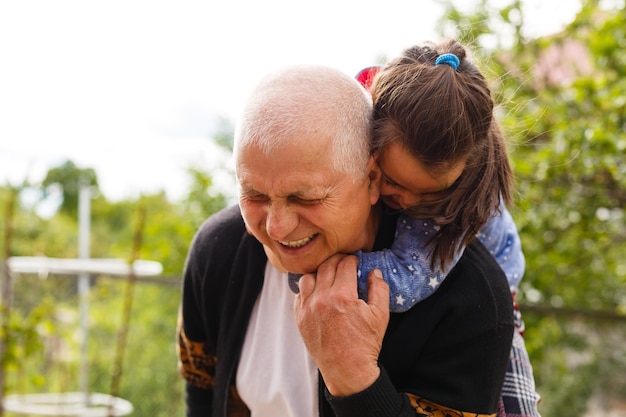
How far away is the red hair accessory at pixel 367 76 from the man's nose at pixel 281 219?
40cm

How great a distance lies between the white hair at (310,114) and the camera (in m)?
1.56

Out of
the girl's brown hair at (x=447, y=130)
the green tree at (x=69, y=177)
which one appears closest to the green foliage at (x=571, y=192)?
the girl's brown hair at (x=447, y=130)

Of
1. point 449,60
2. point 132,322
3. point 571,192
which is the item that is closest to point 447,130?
point 449,60

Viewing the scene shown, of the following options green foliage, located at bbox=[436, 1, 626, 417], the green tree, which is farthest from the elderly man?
the green tree

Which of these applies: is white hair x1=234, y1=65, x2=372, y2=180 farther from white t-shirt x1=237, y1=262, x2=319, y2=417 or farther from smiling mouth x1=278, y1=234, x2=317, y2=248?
white t-shirt x1=237, y1=262, x2=319, y2=417

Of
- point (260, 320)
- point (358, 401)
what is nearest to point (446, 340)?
point (358, 401)

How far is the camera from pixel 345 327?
165cm

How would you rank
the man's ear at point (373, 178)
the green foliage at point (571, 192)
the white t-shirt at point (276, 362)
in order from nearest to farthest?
the man's ear at point (373, 178) → the white t-shirt at point (276, 362) → the green foliage at point (571, 192)

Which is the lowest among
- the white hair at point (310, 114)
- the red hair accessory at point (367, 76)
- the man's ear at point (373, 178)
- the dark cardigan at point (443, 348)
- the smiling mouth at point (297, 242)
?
the dark cardigan at point (443, 348)

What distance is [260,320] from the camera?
2.04 m

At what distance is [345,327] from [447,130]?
501 millimetres

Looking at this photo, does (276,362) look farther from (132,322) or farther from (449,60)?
(132,322)

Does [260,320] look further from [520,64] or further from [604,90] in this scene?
[520,64]

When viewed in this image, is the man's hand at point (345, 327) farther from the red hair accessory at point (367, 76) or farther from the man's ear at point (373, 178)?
the red hair accessory at point (367, 76)
